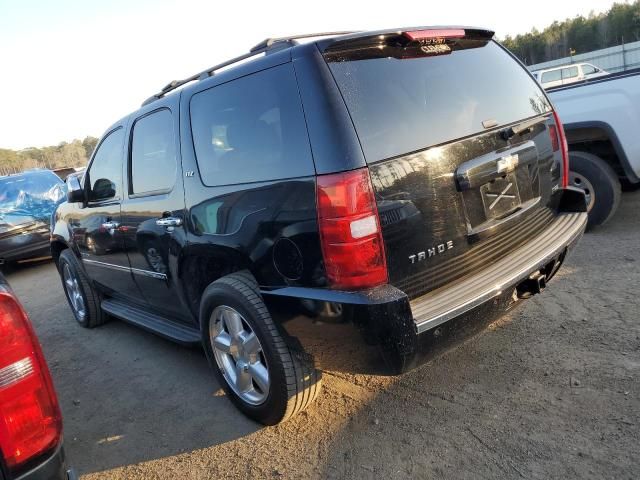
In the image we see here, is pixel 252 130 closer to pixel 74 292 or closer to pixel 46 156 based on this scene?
pixel 74 292

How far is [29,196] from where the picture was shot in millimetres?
8602

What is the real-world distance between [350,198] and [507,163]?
1.00m

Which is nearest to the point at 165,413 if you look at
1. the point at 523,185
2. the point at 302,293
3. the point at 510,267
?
the point at 302,293

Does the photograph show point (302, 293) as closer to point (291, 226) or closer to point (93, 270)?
point (291, 226)

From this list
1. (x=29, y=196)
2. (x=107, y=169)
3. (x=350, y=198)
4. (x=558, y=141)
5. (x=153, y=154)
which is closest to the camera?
(x=350, y=198)

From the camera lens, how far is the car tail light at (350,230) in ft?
6.77

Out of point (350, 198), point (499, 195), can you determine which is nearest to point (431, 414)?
point (499, 195)

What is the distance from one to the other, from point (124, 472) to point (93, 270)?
2.23 metres

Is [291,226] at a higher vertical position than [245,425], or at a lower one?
higher

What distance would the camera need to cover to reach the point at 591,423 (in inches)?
92.7

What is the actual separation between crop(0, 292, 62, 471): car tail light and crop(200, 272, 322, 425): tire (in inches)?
39.0

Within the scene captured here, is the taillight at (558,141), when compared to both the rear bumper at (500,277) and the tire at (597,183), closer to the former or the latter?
the rear bumper at (500,277)

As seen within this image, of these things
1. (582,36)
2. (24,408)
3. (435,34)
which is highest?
(582,36)

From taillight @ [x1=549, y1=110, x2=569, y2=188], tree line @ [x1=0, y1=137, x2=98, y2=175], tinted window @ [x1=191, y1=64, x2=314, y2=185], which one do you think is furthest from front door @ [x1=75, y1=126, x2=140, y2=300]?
tree line @ [x1=0, y1=137, x2=98, y2=175]
